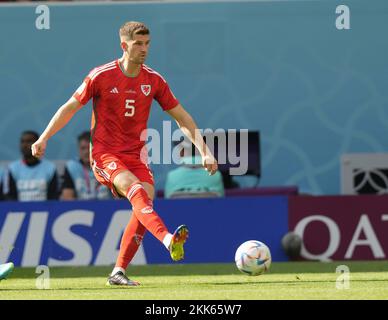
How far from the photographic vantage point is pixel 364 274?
11125mm

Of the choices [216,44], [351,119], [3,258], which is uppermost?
[216,44]

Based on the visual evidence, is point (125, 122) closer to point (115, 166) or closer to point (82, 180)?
point (115, 166)

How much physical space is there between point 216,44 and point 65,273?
5.22 metres

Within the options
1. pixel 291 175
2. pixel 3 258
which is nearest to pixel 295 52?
pixel 291 175

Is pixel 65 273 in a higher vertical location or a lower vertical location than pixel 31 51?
lower

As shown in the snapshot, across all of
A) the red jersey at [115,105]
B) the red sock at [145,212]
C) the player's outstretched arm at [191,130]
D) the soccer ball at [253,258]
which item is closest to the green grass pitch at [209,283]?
the soccer ball at [253,258]

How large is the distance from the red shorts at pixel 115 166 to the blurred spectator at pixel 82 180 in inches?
174

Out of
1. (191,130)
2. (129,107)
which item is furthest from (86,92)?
(191,130)

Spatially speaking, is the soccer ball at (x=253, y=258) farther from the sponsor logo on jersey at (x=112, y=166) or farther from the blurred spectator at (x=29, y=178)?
the blurred spectator at (x=29, y=178)

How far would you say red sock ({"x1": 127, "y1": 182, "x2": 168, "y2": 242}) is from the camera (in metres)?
9.48

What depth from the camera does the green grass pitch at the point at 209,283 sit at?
352 inches

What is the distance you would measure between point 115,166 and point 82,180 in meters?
4.86

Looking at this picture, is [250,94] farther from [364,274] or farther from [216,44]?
[364,274]
